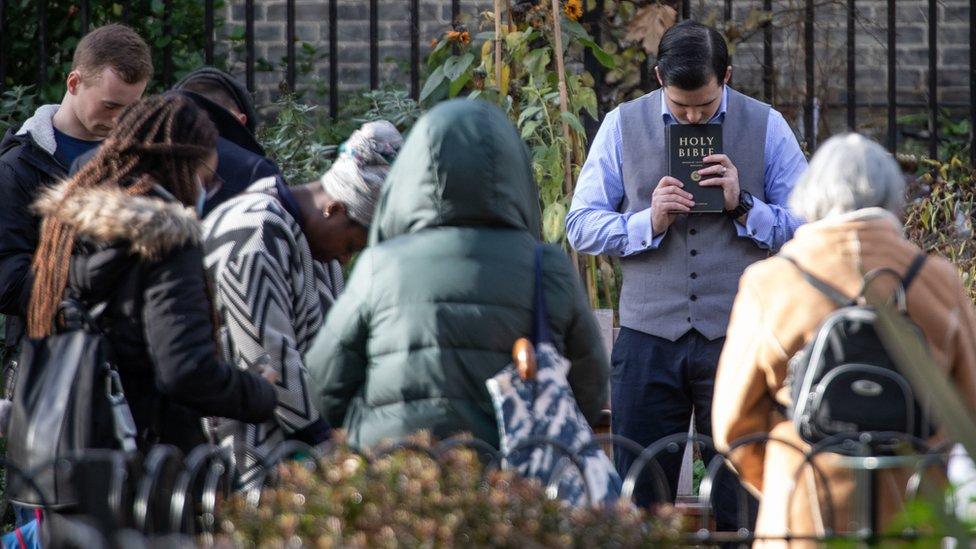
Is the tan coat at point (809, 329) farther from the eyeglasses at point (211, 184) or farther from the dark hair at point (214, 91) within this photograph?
the dark hair at point (214, 91)

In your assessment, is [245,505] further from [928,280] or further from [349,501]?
[928,280]

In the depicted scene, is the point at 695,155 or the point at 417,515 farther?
the point at 695,155

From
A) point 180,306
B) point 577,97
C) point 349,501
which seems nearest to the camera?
point 349,501

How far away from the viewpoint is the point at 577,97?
571cm

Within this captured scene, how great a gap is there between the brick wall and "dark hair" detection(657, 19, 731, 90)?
384cm

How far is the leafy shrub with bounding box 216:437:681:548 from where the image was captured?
2305mm

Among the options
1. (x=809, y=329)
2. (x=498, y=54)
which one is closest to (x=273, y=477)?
(x=809, y=329)

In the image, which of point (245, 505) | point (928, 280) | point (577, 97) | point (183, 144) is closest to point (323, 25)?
point (577, 97)

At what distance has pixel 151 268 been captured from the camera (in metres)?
3.22

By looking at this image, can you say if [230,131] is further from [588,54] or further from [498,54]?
[588,54]

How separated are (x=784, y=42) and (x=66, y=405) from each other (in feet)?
19.7

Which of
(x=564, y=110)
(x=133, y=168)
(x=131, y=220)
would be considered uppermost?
(x=564, y=110)

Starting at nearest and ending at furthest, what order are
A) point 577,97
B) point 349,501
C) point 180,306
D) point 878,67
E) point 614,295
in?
point 349,501 → point 180,306 → point 577,97 → point 614,295 → point 878,67

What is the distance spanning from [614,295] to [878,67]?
330 cm
